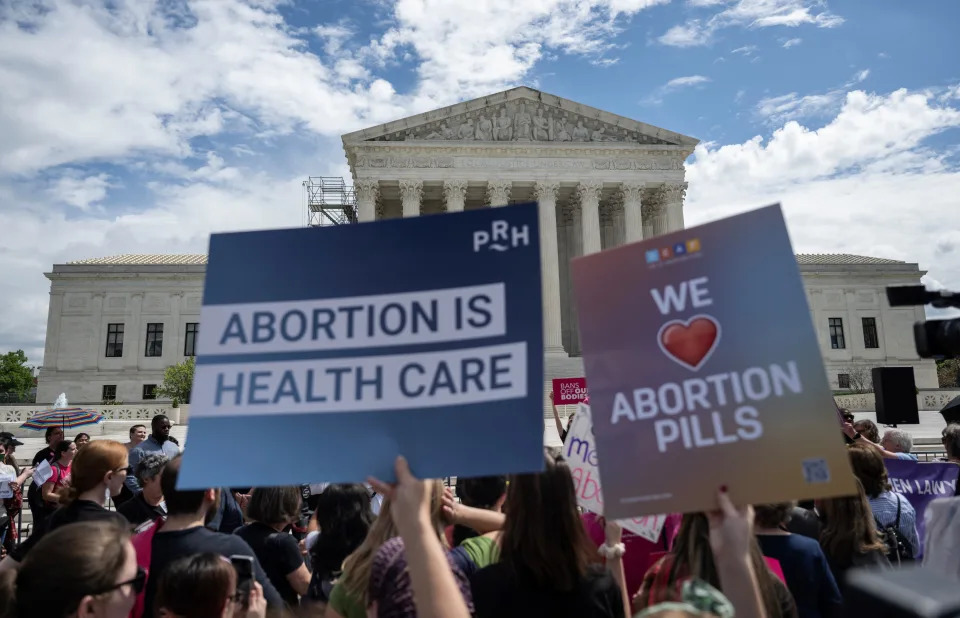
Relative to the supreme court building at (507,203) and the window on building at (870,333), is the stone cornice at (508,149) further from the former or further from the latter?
the window on building at (870,333)

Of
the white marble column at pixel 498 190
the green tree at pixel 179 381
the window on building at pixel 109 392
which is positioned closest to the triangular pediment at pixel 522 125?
the white marble column at pixel 498 190

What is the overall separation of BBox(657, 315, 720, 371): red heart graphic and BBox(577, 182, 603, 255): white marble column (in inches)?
1481

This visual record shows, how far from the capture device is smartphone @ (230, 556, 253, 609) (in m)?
2.69

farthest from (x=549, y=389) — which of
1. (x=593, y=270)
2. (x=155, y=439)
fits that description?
(x=593, y=270)

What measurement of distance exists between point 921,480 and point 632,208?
1436 inches

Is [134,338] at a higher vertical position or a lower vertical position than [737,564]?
higher

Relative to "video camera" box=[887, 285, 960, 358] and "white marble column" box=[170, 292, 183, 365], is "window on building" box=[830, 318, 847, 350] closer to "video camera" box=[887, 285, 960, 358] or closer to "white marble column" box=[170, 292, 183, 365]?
"white marble column" box=[170, 292, 183, 365]

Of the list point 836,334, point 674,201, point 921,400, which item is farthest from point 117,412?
point 836,334

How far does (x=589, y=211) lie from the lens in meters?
40.4

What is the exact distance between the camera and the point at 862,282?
52719 mm

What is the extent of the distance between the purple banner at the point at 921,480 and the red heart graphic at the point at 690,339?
4314 mm

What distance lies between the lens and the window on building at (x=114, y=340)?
48.5 m

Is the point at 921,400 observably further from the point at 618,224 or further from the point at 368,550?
the point at 368,550

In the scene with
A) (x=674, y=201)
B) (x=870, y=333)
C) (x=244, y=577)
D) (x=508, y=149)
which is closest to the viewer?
Answer: (x=244, y=577)
